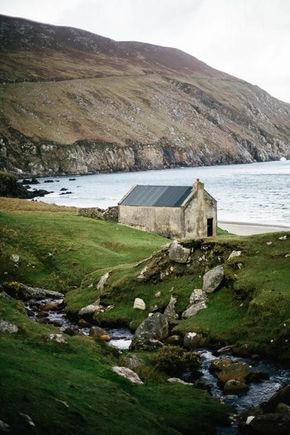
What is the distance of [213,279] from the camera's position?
112ft

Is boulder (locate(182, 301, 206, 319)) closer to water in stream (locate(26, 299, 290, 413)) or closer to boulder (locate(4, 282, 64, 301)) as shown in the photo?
water in stream (locate(26, 299, 290, 413))

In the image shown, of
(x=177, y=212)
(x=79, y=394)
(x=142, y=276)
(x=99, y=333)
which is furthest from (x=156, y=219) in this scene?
(x=79, y=394)

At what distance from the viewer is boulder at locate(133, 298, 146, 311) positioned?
116ft

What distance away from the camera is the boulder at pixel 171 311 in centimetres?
3325

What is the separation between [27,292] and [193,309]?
14467 millimetres

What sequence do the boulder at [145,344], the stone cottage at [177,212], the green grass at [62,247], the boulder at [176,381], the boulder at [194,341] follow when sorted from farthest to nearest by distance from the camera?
1. the stone cottage at [177,212]
2. the green grass at [62,247]
3. the boulder at [194,341]
4. the boulder at [145,344]
5. the boulder at [176,381]

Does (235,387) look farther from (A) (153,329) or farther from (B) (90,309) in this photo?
(B) (90,309)

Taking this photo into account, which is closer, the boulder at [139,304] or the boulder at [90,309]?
the boulder at [139,304]

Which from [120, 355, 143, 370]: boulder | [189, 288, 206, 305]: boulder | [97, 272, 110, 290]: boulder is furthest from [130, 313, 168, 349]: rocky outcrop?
[97, 272, 110, 290]: boulder

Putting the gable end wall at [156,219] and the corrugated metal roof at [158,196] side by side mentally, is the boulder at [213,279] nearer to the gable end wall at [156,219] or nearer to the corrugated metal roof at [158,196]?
the gable end wall at [156,219]

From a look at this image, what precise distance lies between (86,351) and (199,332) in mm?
8432

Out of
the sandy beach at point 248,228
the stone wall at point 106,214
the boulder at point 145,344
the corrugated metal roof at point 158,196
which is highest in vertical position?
the corrugated metal roof at point 158,196

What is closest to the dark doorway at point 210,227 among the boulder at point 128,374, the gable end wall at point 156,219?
the gable end wall at point 156,219

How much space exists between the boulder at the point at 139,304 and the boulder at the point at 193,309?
336cm
